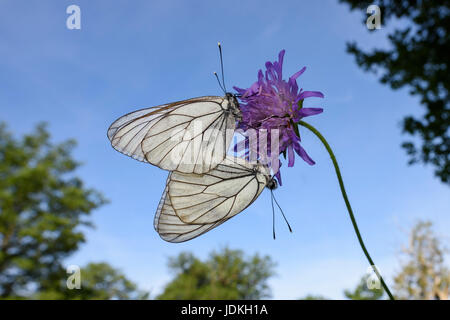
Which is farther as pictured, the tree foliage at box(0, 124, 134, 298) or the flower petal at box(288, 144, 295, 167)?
the tree foliage at box(0, 124, 134, 298)

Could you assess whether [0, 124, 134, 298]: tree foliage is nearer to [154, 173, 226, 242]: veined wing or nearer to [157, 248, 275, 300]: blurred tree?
[157, 248, 275, 300]: blurred tree

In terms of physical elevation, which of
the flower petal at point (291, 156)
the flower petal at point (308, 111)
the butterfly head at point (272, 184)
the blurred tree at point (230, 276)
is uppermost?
the flower petal at point (308, 111)

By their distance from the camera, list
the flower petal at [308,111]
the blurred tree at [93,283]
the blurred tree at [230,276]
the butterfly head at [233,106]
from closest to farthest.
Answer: the flower petal at [308,111]
the butterfly head at [233,106]
the blurred tree at [93,283]
the blurred tree at [230,276]

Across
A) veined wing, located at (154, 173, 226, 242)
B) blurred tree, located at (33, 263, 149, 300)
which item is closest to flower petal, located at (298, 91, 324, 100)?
veined wing, located at (154, 173, 226, 242)

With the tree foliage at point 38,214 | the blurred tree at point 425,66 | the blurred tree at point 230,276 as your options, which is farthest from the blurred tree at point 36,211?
the blurred tree at point 425,66

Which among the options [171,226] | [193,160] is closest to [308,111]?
[193,160]

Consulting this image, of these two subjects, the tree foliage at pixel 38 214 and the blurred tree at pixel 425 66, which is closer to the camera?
the blurred tree at pixel 425 66

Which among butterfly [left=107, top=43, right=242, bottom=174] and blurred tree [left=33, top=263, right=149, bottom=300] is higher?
butterfly [left=107, top=43, right=242, bottom=174]

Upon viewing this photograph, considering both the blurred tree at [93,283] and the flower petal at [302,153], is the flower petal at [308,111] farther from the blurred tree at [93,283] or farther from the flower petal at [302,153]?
the blurred tree at [93,283]
